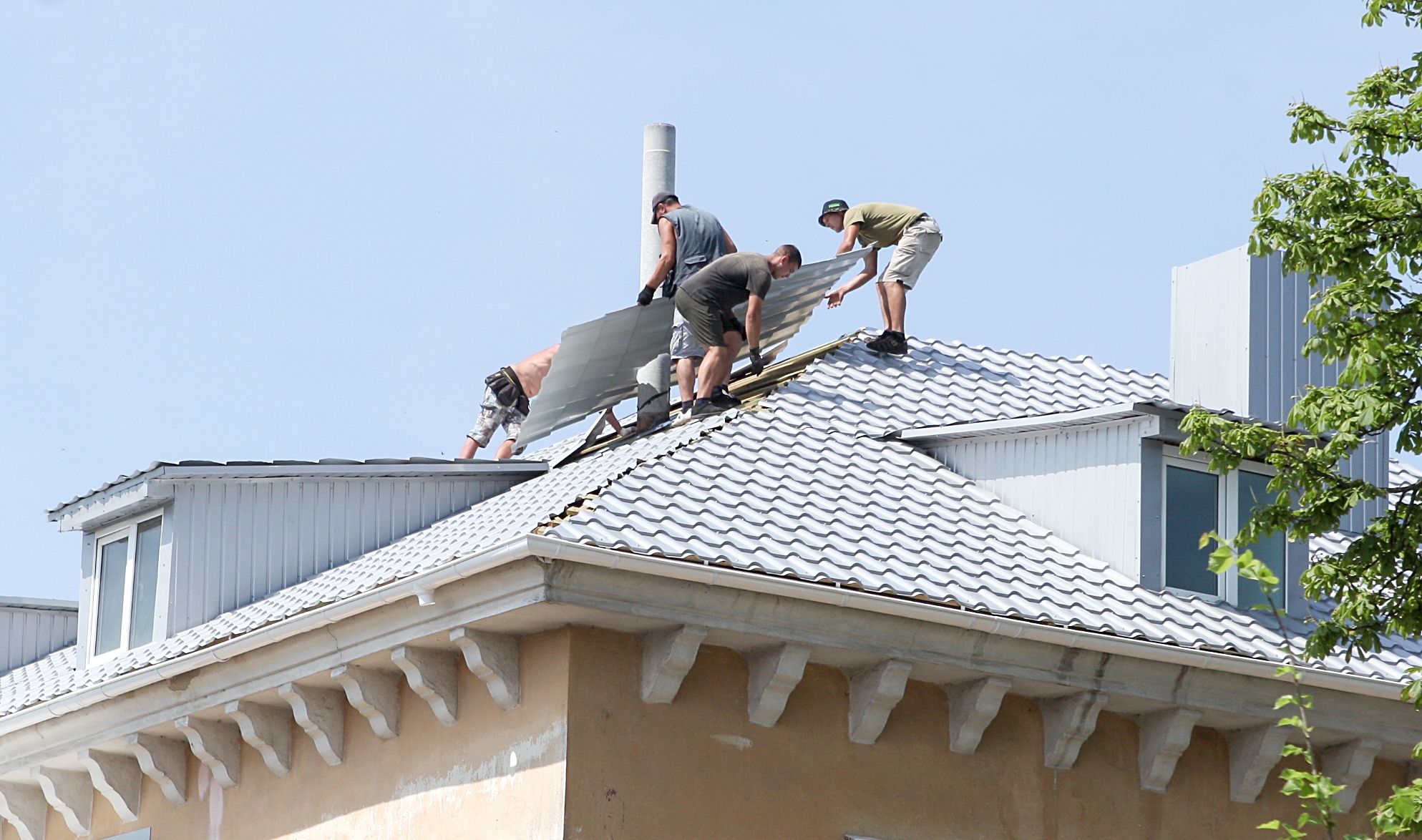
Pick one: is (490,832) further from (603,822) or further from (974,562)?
(974,562)

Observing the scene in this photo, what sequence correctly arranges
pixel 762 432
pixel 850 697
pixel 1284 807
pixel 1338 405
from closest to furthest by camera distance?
1. pixel 1338 405
2. pixel 850 697
3. pixel 1284 807
4. pixel 762 432

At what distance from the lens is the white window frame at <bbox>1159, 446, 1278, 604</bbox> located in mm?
13906

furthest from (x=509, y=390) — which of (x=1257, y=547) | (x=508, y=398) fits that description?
(x=1257, y=547)

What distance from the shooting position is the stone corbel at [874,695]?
1211cm

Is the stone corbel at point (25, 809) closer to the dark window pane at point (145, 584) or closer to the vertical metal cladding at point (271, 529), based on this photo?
the dark window pane at point (145, 584)

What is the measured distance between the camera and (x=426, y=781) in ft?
40.7

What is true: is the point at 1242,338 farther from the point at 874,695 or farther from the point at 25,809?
the point at 25,809

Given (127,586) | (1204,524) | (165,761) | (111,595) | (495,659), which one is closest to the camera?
(495,659)

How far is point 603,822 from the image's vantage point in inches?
451

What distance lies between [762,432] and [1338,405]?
5201 mm

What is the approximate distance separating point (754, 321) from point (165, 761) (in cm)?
552

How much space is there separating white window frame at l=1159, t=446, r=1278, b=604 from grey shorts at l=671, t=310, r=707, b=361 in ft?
12.8

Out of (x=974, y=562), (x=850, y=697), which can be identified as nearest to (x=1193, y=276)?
(x=974, y=562)

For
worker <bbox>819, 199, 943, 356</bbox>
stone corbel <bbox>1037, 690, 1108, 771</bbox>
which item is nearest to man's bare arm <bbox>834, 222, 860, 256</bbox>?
worker <bbox>819, 199, 943, 356</bbox>
